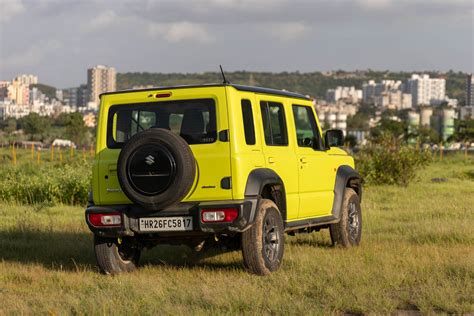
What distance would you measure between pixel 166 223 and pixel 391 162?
713 inches

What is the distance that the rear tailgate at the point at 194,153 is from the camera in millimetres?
9500

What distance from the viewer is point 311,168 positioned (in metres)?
11.3

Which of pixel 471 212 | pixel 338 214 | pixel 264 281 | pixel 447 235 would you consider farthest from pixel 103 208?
pixel 471 212

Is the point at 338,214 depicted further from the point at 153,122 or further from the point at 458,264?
the point at 153,122

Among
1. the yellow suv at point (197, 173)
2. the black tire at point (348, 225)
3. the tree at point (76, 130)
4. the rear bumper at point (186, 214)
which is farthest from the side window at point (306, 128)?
the tree at point (76, 130)

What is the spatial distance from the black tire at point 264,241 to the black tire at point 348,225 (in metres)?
2.25

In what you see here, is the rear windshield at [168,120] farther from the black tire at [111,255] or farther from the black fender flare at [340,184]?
the black fender flare at [340,184]

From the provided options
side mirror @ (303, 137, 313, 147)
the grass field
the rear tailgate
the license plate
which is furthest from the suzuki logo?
side mirror @ (303, 137, 313, 147)

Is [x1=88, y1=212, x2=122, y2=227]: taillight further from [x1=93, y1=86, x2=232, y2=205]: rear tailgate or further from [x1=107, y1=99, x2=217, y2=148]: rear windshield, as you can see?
[x1=107, y1=99, x2=217, y2=148]: rear windshield

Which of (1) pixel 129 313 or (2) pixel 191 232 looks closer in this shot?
(1) pixel 129 313

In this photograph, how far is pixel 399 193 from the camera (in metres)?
23.8

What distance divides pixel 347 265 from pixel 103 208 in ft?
9.07

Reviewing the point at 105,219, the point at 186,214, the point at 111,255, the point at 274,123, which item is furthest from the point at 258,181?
the point at 111,255

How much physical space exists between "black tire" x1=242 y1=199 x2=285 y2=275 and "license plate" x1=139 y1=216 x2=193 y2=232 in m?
0.64
